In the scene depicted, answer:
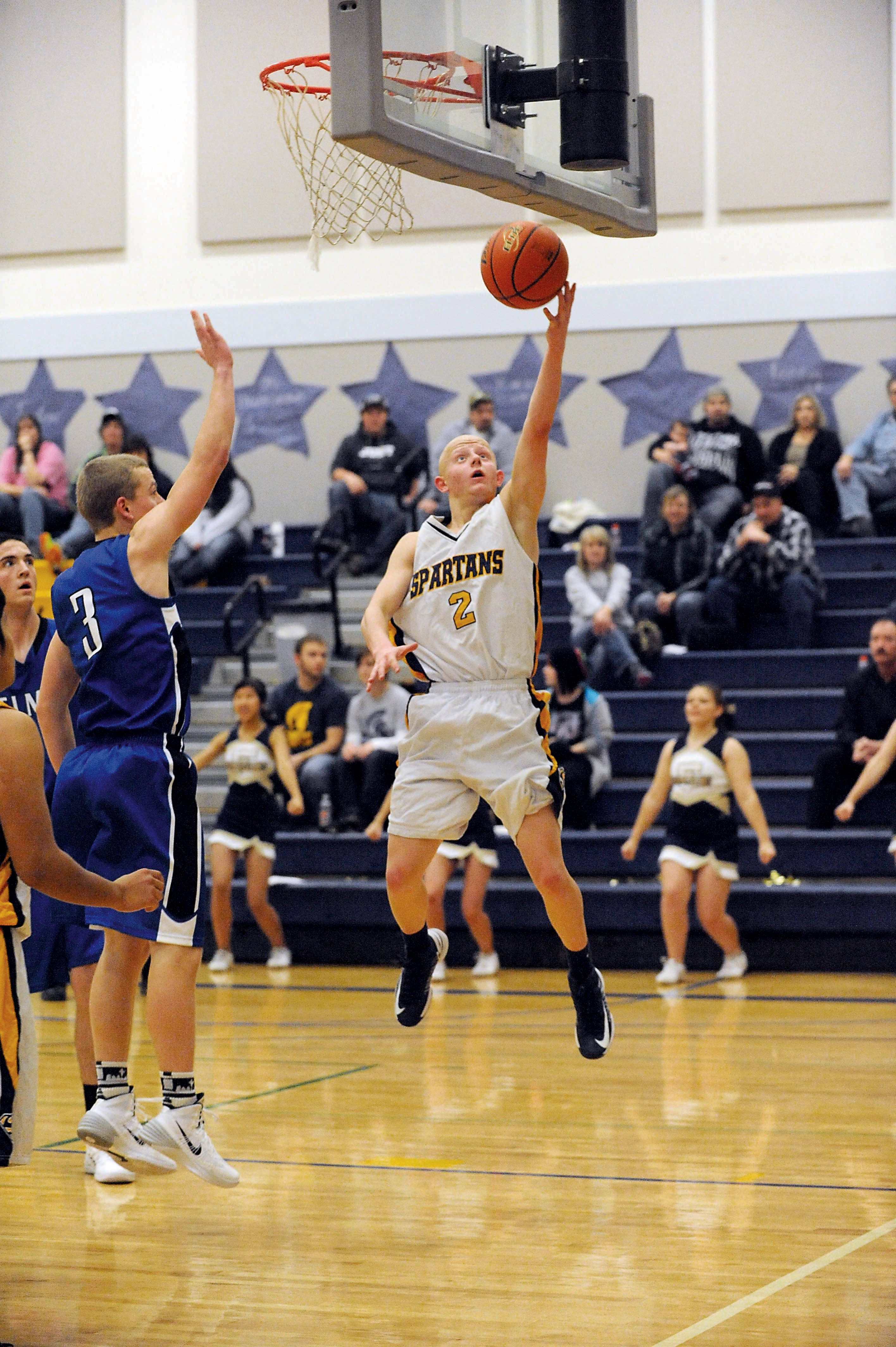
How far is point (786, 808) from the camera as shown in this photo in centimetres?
1066

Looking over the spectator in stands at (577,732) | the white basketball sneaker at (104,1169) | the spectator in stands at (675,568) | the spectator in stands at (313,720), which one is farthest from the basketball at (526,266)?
the spectator in stands at (675,568)

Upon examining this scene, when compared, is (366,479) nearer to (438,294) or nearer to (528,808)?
(438,294)

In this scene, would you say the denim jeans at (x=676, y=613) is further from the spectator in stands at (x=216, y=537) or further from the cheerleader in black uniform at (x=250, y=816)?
the spectator in stands at (x=216, y=537)

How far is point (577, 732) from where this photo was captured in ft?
34.5

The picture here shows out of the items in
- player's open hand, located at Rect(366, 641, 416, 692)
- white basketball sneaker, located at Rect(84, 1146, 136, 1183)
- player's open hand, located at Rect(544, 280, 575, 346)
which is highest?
player's open hand, located at Rect(544, 280, 575, 346)

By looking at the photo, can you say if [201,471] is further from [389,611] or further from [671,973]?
[671,973]

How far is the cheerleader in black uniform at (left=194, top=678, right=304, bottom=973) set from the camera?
10219mm

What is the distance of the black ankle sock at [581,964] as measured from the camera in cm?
494

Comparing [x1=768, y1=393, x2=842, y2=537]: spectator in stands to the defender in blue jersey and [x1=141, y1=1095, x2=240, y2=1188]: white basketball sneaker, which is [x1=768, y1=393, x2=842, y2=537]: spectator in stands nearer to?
the defender in blue jersey

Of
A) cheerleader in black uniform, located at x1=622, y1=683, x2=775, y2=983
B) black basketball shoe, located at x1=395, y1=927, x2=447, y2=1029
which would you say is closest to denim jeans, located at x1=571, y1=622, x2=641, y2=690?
cheerleader in black uniform, located at x1=622, y1=683, x2=775, y2=983

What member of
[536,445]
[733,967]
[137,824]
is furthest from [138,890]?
[733,967]

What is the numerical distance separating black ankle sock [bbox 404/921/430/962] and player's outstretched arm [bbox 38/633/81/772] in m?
1.17

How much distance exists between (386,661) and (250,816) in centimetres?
603

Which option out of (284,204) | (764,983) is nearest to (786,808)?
(764,983)
